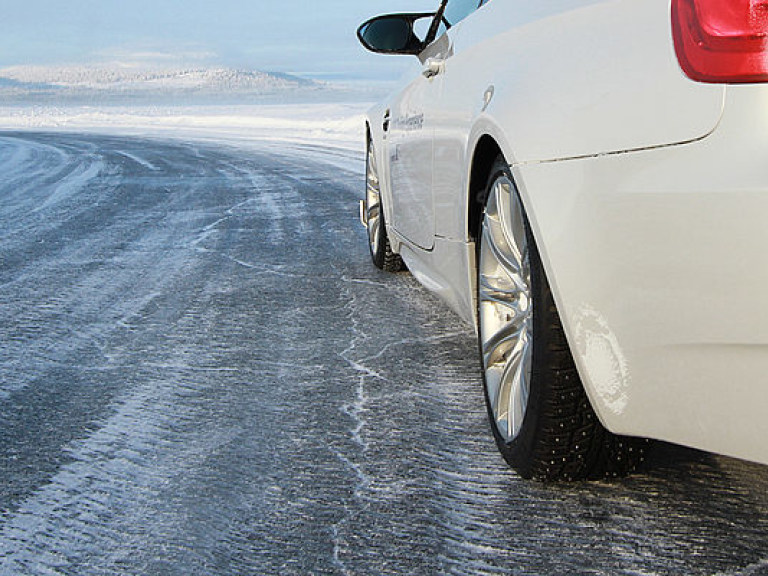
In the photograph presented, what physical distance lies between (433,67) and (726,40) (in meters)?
2.04

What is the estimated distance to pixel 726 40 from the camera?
1867mm

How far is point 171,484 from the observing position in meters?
2.71

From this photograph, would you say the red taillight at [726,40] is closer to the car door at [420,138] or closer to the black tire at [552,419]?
the black tire at [552,419]

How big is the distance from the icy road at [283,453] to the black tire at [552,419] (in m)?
0.06

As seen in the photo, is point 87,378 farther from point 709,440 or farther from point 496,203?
point 709,440

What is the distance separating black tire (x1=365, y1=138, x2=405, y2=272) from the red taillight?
367 cm

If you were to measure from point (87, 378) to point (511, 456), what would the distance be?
1.78 meters

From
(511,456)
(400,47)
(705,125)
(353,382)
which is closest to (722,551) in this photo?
(511,456)

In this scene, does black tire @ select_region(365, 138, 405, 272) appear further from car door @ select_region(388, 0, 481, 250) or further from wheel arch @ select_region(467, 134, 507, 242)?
wheel arch @ select_region(467, 134, 507, 242)

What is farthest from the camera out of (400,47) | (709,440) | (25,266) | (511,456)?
(25,266)

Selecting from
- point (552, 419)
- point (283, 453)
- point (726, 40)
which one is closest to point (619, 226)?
point (726, 40)

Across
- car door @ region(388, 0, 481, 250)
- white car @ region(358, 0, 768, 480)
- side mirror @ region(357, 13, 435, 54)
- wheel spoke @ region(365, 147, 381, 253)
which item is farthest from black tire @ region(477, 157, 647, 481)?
wheel spoke @ region(365, 147, 381, 253)

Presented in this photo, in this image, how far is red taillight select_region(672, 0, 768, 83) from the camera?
1.84m

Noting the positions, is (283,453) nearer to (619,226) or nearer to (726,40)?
(619,226)
